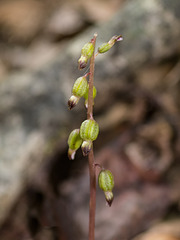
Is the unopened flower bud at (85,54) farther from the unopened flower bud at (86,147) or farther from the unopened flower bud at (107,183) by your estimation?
the unopened flower bud at (107,183)

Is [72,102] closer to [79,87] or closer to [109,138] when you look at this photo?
[79,87]

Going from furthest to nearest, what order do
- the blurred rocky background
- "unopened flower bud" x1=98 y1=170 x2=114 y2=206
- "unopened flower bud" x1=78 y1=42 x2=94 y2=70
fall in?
1. the blurred rocky background
2. "unopened flower bud" x1=98 y1=170 x2=114 y2=206
3. "unopened flower bud" x1=78 y1=42 x2=94 y2=70

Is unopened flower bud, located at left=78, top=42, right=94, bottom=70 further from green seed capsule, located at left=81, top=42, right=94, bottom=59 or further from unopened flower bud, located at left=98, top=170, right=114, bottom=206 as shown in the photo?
unopened flower bud, located at left=98, top=170, right=114, bottom=206

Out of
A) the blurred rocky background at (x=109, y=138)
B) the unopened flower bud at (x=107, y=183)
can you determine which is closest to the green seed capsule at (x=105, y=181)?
the unopened flower bud at (x=107, y=183)

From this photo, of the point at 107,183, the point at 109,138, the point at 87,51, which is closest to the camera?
the point at 87,51

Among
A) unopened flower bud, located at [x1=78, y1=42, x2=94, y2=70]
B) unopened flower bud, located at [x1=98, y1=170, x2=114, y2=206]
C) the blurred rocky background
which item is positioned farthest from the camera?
the blurred rocky background

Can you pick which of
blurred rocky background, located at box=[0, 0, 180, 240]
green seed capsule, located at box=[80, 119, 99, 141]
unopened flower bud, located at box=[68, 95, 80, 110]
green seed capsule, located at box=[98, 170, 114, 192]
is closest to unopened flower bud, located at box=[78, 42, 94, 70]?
unopened flower bud, located at box=[68, 95, 80, 110]

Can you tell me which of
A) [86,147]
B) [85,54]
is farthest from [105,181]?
[85,54]

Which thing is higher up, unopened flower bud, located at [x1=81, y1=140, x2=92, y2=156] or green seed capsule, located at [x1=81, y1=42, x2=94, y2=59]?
green seed capsule, located at [x1=81, y1=42, x2=94, y2=59]

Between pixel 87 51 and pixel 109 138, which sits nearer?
pixel 87 51
